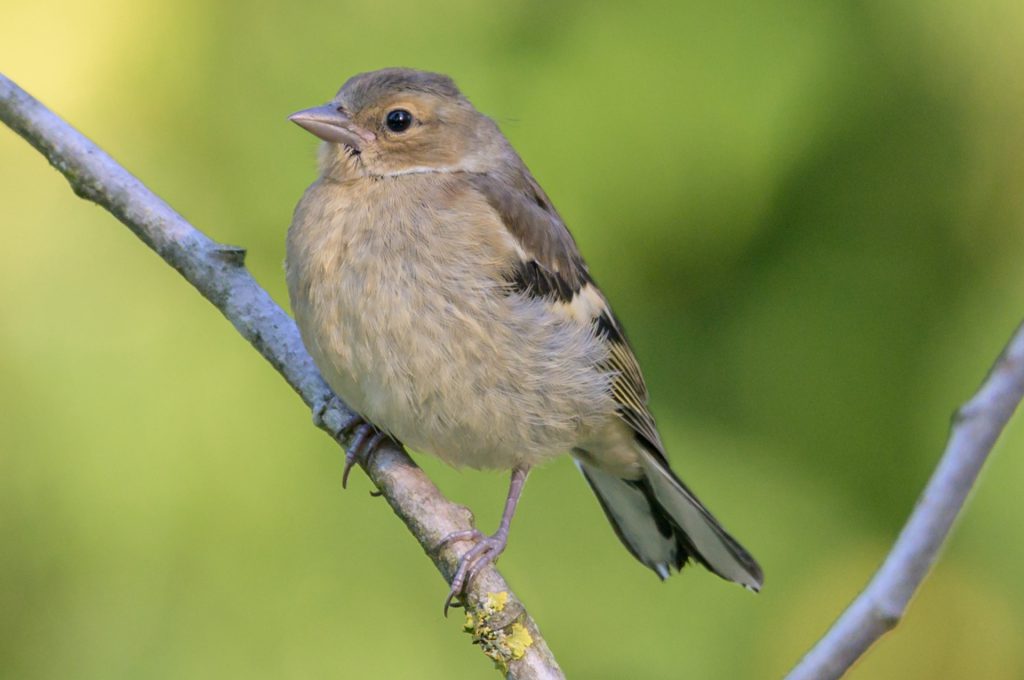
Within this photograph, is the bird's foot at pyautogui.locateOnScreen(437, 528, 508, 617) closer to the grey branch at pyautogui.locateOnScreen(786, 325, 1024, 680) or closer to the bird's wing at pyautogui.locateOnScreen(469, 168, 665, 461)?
the bird's wing at pyautogui.locateOnScreen(469, 168, 665, 461)

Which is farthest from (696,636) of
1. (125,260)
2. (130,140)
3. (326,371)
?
(130,140)

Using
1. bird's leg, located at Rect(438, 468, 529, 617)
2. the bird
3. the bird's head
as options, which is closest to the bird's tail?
the bird

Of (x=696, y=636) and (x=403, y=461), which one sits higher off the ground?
(x=403, y=461)

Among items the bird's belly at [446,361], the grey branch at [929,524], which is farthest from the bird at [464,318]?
the grey branch at [929,524]

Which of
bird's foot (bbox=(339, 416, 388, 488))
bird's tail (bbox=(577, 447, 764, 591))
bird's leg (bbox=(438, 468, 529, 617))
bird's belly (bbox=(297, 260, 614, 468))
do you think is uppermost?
bird's belly (bbox=(297, 260, 614, 468))

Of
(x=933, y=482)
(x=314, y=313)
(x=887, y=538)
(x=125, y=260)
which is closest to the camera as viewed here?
(x=933, y=482)

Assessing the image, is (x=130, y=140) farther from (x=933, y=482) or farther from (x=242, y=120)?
(x=933, y=482)

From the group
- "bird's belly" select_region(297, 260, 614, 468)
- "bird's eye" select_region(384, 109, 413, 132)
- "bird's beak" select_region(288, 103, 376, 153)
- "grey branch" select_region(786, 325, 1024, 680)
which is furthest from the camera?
"bird's eye" select_region(384, 109, 413, 132)

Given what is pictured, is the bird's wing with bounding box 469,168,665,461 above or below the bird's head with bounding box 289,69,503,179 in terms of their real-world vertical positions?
below
